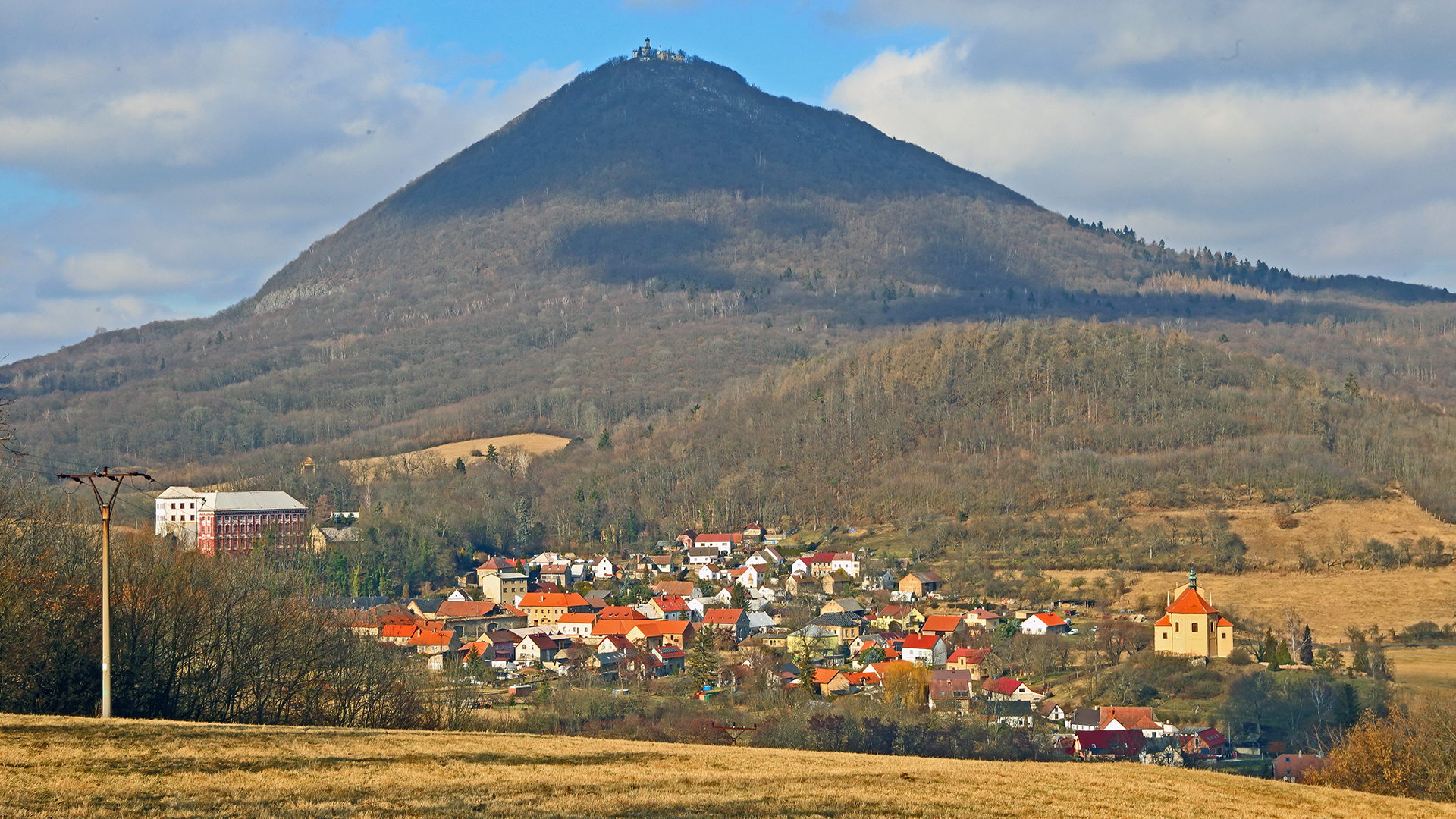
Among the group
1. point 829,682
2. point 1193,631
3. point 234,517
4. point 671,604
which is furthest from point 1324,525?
point 234,517

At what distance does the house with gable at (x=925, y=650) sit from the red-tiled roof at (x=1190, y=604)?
12.9 m

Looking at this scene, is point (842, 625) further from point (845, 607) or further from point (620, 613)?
point (620, 613)

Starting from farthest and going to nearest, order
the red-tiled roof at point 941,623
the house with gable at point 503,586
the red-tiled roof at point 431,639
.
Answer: the house with gable at point 503,586
the red-tiled roof at point 941,623
the red-tiled roof at point 431,639

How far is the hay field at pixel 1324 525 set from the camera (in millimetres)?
102375

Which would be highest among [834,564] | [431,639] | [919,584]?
[834,564]

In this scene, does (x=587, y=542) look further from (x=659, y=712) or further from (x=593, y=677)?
(x=659, y=712)

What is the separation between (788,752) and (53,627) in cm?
1883

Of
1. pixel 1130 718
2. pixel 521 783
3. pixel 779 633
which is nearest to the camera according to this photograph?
pixel 521 783

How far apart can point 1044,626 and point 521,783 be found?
6291 cm

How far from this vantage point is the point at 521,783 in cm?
2373

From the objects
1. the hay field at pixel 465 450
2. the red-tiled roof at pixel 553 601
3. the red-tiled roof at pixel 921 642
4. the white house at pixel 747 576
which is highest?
the hay field at pixel 465 450

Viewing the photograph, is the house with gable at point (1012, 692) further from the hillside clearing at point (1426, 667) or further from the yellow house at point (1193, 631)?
the hillside clearing at point (1426, 667)

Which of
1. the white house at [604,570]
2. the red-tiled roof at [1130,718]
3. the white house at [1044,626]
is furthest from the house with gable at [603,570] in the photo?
the red-tiled roof at [1130,718]

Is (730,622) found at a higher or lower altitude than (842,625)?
lower
